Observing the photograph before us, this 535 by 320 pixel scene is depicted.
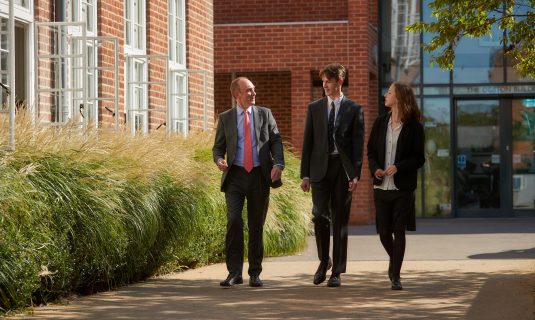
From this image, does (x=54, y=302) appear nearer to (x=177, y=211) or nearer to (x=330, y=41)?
(x=177, y=211)

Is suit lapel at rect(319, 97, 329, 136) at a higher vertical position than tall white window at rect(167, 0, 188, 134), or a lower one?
lower

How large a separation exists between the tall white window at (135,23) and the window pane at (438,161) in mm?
11720

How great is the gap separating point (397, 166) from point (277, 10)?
58.5 ft

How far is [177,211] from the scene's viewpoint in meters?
12.7

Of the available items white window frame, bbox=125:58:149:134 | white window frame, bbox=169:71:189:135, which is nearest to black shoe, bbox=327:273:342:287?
white window frame, bbox=125:58:149:134

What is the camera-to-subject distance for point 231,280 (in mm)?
11672

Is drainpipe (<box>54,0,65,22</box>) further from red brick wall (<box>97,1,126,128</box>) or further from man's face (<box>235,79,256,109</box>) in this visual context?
man's face (<box>235,79,256,109</box>)

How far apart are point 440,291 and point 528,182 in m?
19.0

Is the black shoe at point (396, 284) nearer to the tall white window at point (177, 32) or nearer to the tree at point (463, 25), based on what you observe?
the tree at point (463, 25)

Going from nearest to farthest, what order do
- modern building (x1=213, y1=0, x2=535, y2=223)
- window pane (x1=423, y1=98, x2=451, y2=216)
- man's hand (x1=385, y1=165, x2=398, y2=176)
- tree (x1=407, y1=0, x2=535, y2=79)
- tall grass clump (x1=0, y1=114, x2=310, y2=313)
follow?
1. tall grass clump (x1=0, y1=114, x2=310, y2=313)
2. man's hand (x1=385, y1=165, x2=398, y2=176)
3. tree (x1=407, y1=0, x2=535, y2=79)
4. modern building (x1=213, y1=0, x2=535, y2=223)
5. window pane (x1=423, y1=98, x2=451, y2=216)

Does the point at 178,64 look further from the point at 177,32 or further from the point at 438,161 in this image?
the point at 438,161

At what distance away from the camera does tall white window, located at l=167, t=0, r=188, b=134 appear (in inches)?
802

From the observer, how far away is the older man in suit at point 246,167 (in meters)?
11.9

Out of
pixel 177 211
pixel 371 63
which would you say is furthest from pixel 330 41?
pixel 177 211
